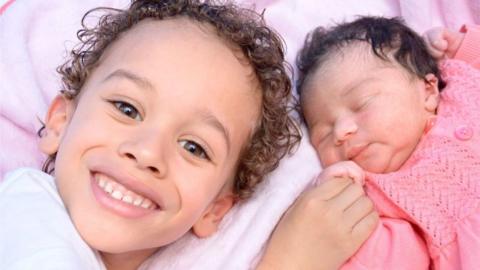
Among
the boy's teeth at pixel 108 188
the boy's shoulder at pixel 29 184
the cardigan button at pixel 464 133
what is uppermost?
the cardigan button at pixel 464 133

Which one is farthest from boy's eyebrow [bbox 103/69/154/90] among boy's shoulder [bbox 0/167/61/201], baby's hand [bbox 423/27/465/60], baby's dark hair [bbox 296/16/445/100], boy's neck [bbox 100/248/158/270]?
baby's hand [bbox 423/27/465/60]

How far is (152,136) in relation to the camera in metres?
1.01

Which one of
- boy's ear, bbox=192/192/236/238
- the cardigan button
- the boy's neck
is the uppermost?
the cardigan button

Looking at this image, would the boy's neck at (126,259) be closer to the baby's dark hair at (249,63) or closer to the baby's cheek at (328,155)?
the baby's dark hair at (249,63)

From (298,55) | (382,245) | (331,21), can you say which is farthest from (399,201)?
(331,21)

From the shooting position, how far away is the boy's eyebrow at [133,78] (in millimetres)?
1059

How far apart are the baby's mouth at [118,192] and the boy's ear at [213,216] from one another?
0.20 m

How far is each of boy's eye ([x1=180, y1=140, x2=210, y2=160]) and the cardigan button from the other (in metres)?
0.52

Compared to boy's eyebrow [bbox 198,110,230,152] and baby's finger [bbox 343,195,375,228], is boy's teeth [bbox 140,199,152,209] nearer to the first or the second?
boy's eyebrow [bbox 198,110,230,152]

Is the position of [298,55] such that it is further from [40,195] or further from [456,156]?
[40,195]

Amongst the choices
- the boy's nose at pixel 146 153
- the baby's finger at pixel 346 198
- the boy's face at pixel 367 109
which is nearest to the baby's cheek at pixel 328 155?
the boy's face at pixel 367 109

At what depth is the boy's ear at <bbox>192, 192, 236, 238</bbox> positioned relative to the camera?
47.8 inches

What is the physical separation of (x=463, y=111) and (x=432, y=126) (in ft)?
0.23

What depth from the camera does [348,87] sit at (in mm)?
1298
